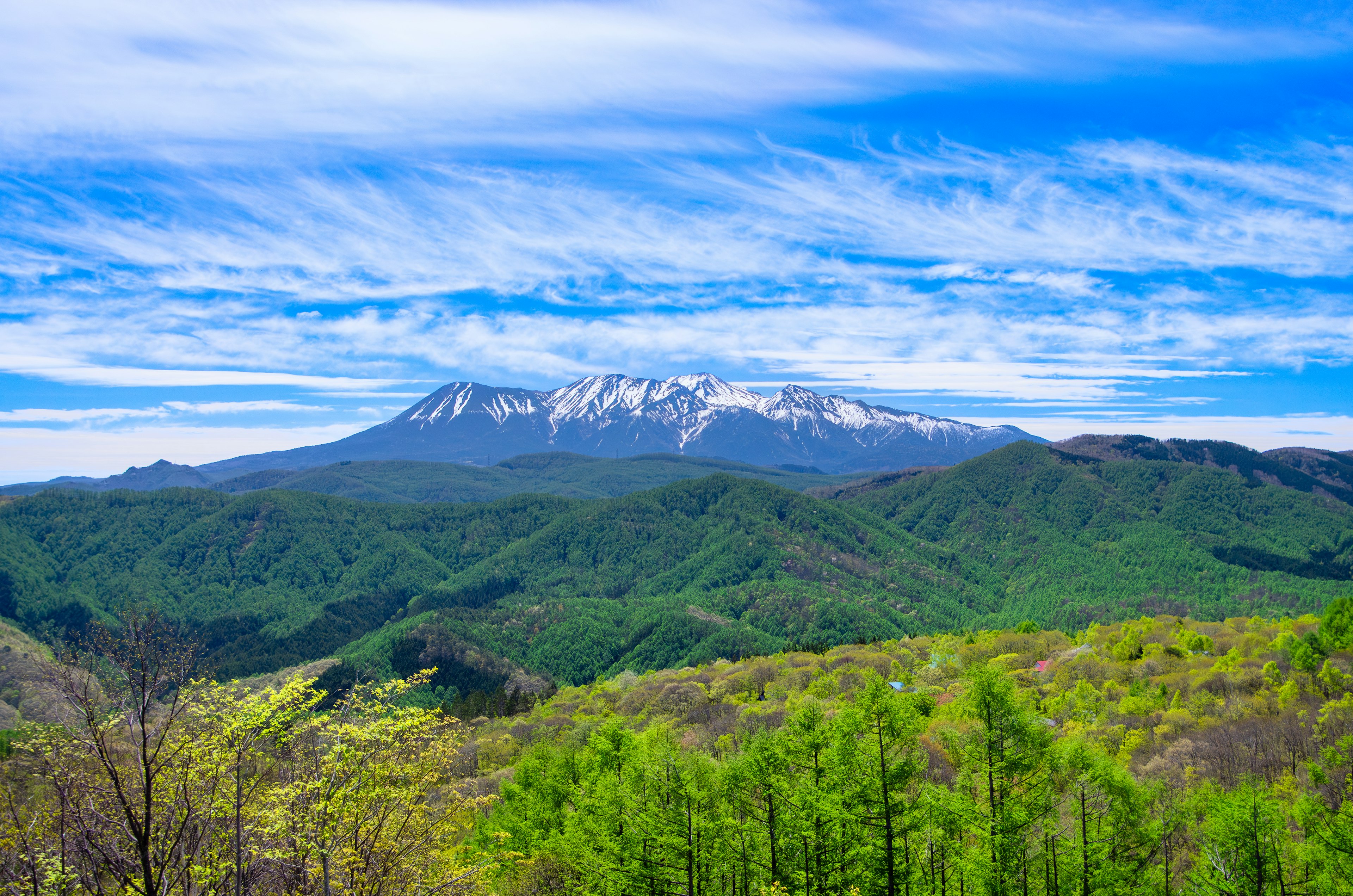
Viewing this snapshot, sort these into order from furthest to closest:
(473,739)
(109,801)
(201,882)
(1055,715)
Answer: (473,739) < (1055,715) < (201,882) < (109,801)

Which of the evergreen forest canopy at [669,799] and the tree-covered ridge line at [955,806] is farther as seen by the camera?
the tree-covered ridge line at [955,806]

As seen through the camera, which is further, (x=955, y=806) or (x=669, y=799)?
(x=669, y=799)

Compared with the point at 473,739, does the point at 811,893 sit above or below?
above

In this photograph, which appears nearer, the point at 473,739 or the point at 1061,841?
the point at 1061,841

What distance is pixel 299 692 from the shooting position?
864 inches

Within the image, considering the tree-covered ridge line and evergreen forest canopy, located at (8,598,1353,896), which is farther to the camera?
the tree-covered ridge line

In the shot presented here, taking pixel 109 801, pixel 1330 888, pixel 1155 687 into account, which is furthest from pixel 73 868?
pixel 1155 687

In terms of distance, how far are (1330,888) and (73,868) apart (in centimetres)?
4876

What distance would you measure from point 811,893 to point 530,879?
2131 centimetres

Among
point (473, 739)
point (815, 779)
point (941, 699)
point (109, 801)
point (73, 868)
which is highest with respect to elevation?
point (109, 801)

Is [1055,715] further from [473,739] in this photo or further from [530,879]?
[473,739]

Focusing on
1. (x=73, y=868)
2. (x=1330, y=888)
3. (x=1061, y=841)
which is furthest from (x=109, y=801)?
(x=1330, y=888)

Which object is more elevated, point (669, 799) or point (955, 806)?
point (955, 806)

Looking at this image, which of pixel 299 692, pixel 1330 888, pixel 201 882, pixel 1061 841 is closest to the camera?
pixel 201 882
